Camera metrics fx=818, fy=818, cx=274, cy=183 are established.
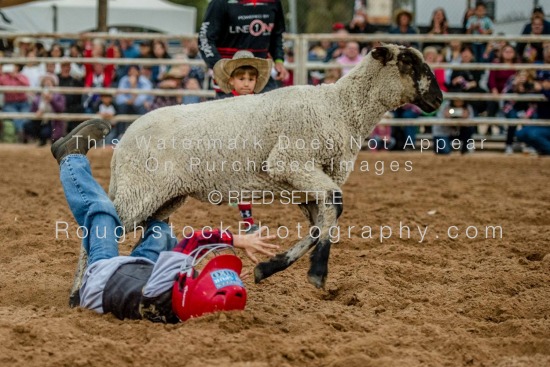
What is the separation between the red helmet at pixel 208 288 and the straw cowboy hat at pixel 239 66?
2.13 m

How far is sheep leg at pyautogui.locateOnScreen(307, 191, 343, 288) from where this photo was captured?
4211 millimetres

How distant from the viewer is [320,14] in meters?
19.5

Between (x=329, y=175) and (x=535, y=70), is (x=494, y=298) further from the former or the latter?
(x=535, y=70)

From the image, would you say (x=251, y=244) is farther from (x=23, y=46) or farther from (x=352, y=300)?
(x=23, y=46)

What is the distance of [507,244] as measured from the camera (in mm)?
5809

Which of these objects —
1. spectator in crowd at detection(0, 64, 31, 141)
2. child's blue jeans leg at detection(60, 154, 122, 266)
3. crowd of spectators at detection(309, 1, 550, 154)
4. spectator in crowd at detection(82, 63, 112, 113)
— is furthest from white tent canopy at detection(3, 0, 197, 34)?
child's blue jeans leg at detection(60, 154, 122, 266)

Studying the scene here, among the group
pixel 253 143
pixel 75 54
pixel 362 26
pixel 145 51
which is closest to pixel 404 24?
pixel 362 26

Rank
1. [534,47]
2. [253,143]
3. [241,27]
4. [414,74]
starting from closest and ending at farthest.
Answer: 1. [253,143]
2. [414,74]
3. [241,27]
4. [534,47]

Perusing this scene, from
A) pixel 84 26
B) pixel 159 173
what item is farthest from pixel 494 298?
pixel 84 26

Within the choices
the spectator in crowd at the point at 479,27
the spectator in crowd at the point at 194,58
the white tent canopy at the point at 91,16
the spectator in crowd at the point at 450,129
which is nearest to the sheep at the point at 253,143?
the spectator in crowd at the point at 450,129

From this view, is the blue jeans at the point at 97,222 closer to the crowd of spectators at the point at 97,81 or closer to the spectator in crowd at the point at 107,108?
the crowd of spectators at the point at 97,81

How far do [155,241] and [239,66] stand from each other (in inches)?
67.1

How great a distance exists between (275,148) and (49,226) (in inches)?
99.6

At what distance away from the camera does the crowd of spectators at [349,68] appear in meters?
12.0
